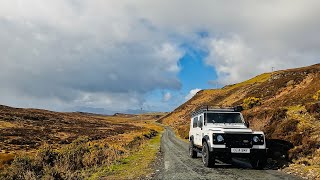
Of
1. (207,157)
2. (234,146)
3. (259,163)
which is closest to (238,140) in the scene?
(234,146)

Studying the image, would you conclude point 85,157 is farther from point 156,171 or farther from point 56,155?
point 156,171

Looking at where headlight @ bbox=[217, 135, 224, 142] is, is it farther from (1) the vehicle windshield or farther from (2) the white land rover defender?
(1) the vehicle windshield

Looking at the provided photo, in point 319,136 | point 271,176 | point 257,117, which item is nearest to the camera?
point 271,176

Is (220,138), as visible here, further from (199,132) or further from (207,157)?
(199,132)

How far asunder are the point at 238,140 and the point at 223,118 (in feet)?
11.1

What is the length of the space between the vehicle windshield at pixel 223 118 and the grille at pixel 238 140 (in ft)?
10.1

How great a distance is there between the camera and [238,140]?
15.5m

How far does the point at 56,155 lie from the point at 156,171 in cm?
1100

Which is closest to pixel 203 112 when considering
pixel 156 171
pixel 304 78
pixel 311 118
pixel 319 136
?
pixel 156 171

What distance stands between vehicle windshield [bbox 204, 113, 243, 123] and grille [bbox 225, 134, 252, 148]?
10.1 ft

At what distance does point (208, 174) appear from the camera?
46.7ft

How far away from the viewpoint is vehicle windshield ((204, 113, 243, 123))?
1870cm

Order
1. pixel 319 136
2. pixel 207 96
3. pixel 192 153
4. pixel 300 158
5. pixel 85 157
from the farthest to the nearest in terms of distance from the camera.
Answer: pixel 207 96 → pixel 85 157 → pixel 192 153 → pixel 319 136 → pixel 300 158

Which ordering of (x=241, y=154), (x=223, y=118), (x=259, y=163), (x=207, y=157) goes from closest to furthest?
1. (x=241, y=154)
2. (x=259, y=163)
3. (x=207, y=157)
4. (x=223, y=118)
